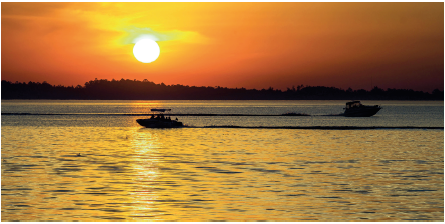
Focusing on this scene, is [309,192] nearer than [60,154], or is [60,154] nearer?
[309,192]

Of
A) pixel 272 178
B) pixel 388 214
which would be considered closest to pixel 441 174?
pixel 272 178

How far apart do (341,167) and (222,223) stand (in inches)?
799

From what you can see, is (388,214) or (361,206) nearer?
(388,214)

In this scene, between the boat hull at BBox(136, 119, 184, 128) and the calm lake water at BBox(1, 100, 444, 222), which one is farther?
the boat hull at BBox(136, 119, 184, 128)

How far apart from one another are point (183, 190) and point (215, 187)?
6.70ft

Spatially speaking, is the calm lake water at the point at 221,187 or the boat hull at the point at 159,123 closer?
the calm lake water at the point at 221,187

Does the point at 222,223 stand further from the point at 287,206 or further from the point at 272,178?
the point at 272,178

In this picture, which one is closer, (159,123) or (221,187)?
(221,187)

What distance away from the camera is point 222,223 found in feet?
66.7

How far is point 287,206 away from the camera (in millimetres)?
23531

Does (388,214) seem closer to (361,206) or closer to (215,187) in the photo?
(361,206)

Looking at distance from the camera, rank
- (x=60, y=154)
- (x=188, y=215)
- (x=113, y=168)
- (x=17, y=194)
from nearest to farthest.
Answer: (x=188, y=215) → (x=17, y=194) → (x=113, y=168) → (x=60, y=154)

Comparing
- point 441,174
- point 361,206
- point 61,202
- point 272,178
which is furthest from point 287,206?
point 441,174

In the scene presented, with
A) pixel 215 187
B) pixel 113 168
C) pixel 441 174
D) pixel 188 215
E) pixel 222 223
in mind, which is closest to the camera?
pixel 222 223
